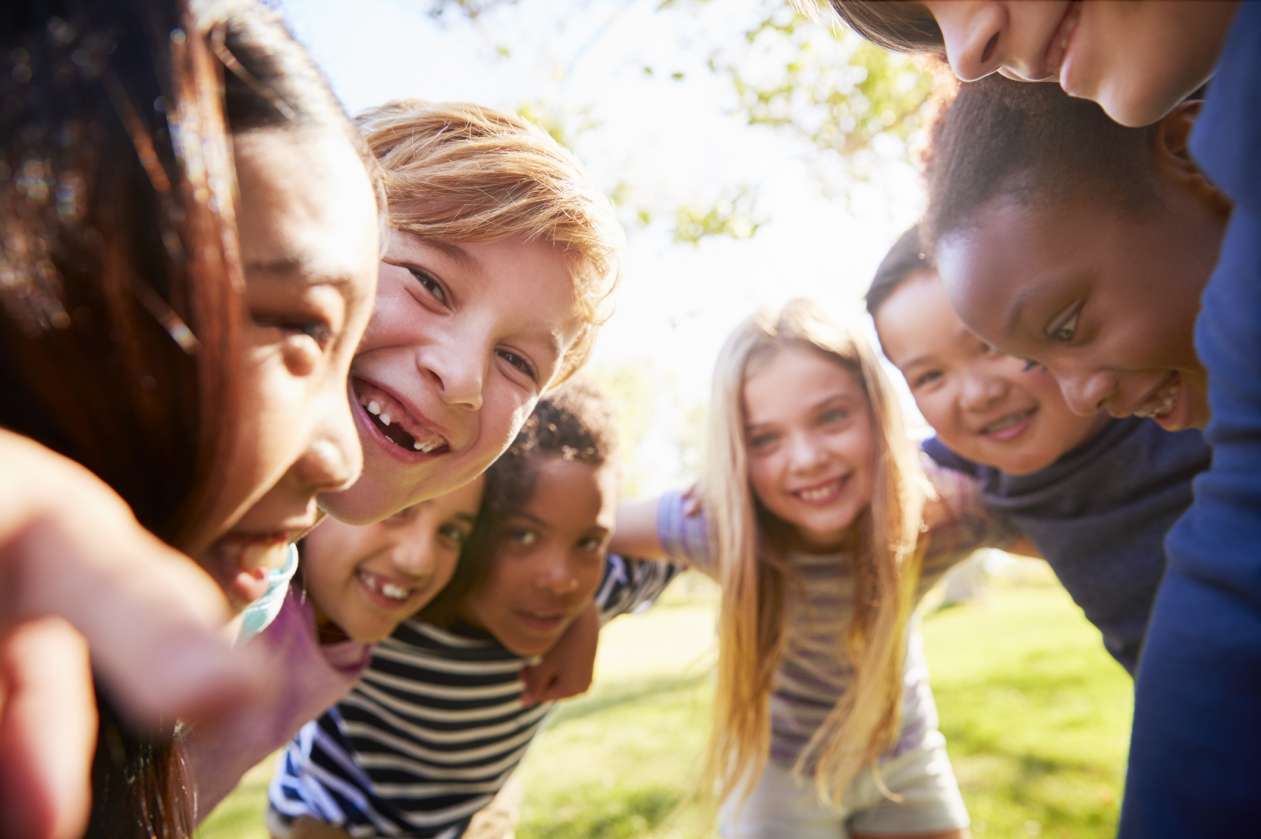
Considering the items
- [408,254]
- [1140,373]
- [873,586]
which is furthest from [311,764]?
[1140,373]

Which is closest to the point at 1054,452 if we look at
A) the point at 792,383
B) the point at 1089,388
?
the point at 792,383

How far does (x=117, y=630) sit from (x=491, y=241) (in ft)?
2.70

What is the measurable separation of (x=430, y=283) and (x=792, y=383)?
1900 mm

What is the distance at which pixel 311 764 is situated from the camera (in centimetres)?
269

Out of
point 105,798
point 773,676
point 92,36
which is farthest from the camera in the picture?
point 773,676

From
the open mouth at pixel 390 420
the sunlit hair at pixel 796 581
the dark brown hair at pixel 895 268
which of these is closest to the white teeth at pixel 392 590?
the open mouth at pixel 390 420

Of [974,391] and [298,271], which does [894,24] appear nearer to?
[298,271]

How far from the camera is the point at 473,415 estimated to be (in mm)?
1142

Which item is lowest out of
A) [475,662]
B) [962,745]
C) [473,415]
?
[962,745]

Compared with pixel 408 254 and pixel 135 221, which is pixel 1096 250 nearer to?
pixel 408 254

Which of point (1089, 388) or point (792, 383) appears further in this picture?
point (792, 383)

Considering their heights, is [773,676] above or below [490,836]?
above

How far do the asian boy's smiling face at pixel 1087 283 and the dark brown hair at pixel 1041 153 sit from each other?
0.08 ft

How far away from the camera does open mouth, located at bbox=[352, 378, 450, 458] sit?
1.11m
